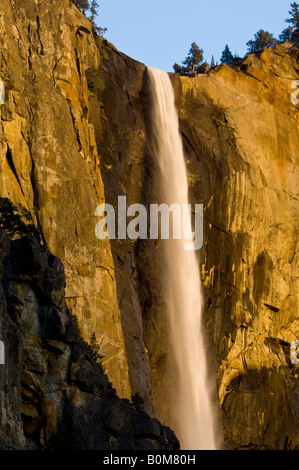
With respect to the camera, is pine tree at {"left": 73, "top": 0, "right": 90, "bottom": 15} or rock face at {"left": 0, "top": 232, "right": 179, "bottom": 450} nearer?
rock face at {"left": 0, "top": 232, "right": 179, "bottom": 450}

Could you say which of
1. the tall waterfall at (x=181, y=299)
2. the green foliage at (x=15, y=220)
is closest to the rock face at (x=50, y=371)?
the green foliage at (x=15, y=220)

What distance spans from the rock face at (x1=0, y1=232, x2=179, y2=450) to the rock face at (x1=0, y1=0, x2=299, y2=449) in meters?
0.71

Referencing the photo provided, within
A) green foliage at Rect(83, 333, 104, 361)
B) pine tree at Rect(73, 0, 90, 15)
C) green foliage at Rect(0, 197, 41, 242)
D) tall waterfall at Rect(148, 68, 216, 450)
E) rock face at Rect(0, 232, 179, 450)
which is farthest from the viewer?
pine tree at Rect(73, 0, 90, 15)

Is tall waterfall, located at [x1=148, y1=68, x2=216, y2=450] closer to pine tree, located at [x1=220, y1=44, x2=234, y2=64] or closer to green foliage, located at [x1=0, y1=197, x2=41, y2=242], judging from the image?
green foliage, located at [x1=0, y1=197, x2=41, y2=242]

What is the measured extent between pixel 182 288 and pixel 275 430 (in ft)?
33.6

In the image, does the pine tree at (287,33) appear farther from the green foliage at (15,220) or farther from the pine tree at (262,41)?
the green foliage at (15,220)

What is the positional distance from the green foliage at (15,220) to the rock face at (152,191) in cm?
101

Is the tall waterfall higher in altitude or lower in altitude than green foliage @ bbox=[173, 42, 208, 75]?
lower

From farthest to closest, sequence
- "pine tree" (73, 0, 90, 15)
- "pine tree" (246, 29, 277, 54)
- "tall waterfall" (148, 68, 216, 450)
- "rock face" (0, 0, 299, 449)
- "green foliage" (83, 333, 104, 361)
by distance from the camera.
A: 1. "pine tree" (246, 29, 277, 54)
2. "pine tree" (73, 0, 90, 15)
3. "tall waterfall" (148, 68, 216, 450)
4. "rock face" (0, 0, 299, 449)
5. "green foliage" (83, 333, 104, 361)

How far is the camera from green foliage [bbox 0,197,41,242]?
91.5ft

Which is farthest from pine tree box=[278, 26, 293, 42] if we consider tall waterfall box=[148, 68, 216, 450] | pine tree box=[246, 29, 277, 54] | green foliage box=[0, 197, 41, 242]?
green foliage box=[0, 197, 41, 242]

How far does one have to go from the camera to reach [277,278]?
49.5 metres

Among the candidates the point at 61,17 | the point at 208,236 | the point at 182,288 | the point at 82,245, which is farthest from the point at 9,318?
Answer: the point at 208,236

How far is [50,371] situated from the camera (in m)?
23.4
